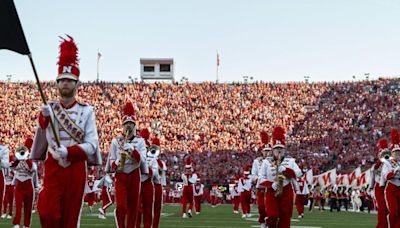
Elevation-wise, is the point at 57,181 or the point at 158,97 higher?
the point at 158,97

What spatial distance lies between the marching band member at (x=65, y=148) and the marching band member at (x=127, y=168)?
5048 millimetres

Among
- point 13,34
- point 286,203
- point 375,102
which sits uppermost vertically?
point 375,102

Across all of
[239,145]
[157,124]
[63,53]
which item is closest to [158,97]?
[157,124]

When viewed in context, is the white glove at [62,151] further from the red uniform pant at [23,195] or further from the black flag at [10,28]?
the red uniform pant at [23,195]

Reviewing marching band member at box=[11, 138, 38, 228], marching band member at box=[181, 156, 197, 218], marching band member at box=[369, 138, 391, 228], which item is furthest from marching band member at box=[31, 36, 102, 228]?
marching band member at box=[181, 156, 197, 218]

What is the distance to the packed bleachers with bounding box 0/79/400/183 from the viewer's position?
52.5 m

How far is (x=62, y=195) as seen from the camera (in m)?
7.55

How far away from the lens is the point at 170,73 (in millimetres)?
79500

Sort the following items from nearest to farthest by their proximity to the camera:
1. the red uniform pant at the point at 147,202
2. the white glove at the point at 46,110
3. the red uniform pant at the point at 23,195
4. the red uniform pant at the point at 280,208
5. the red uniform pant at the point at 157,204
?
the white glove at the point at 46,110 < the red uniform pant at the point at 280,208 < the red uniform pant at the point at 147,202 < the red uniform pant at the point at 157,204 < the red uniform pant at the point at 23,195

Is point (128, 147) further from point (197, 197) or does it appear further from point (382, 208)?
point (197, 197)

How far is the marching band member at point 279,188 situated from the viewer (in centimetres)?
1396

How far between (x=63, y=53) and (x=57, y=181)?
50.5 inches

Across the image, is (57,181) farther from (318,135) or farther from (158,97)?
(158,97)

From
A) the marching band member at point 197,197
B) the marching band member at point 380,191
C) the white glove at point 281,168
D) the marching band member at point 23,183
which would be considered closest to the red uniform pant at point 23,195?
the marching band member at point 23,183
